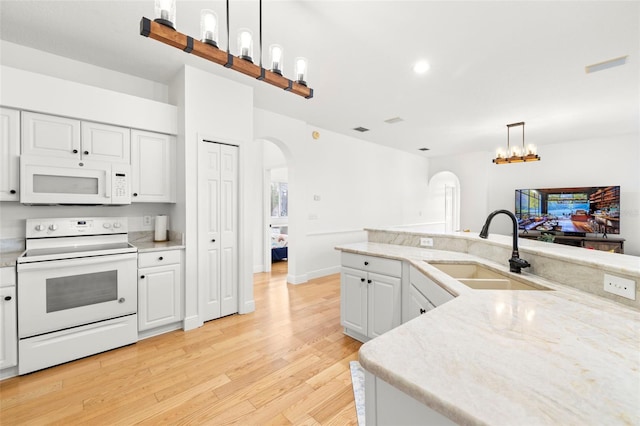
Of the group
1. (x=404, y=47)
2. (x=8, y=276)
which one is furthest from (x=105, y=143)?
(x=404, y=47)

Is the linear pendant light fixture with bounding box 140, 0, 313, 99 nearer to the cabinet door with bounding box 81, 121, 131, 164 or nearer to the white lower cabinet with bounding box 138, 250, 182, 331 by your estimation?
the cabinet door with bounding box 81, 121, 131, 164

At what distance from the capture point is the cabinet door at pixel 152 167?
2932mm

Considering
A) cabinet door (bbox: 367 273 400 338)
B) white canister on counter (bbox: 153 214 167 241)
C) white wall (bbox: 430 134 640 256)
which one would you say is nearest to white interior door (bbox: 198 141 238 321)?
white canister on counter (bbox: 153 214 167 241)

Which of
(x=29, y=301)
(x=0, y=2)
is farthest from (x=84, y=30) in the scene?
(x=29, y=301)

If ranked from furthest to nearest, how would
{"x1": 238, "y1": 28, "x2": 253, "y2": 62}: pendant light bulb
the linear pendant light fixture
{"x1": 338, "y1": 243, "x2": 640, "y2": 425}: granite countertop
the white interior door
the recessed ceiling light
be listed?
the white interior door
the recessed ceiling light
{"x1": 238, "y1": 28, "x2": 253, "y2": 62}: pendant light bulb
the linear pendant light fixture
{"x1": 338, "y1": 243, "x2": 640, "y2": 425}: granite countertop

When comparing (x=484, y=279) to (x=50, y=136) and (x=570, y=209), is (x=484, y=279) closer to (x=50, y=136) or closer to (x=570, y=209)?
(x=50, y=136)

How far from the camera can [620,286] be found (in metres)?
1.26

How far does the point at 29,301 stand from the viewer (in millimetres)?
2199

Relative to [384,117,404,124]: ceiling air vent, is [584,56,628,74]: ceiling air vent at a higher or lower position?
lower

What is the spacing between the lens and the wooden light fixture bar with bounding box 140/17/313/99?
130 centimetres

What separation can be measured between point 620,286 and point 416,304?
1106 mm

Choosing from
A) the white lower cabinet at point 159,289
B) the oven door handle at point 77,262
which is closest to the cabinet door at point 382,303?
the white lower cabinet at point 159,289

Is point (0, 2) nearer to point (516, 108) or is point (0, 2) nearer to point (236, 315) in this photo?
point (236, 315)

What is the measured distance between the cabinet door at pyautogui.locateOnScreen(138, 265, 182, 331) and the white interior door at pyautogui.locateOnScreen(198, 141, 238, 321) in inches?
10.1
